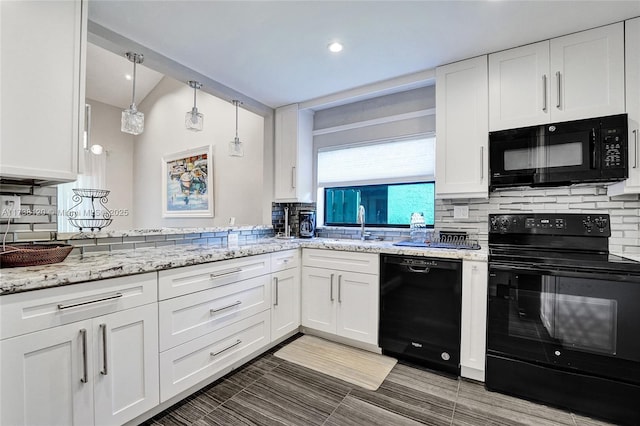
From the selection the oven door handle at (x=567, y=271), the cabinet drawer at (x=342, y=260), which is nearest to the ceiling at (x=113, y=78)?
the cabinet drawer at (x=342, y=260)

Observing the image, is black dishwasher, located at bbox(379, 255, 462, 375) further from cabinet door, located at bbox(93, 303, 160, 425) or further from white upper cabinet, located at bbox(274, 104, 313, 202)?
cabinet door, located at bbox(93, 303, 160, 425)

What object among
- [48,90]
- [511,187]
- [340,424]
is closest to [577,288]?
[511,187]

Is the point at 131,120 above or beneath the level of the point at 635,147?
above

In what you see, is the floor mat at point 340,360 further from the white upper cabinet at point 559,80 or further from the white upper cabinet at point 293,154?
the white upper cabinet at point 559,80

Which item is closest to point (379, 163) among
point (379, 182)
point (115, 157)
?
point (379, 182)

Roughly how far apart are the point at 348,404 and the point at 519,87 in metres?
2.50

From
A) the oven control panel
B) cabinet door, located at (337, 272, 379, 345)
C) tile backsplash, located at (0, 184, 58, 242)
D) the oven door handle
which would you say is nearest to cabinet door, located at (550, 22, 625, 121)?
the oven control panel

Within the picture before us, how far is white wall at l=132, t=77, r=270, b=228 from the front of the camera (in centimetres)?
369

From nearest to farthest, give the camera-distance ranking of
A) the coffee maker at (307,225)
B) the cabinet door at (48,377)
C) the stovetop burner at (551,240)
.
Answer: the cabinet door at (48,377)
the stovetop burner at (551,240)
the coffee maker at (307,225)

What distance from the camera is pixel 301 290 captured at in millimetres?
2740

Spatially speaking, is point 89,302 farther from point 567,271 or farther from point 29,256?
point 567,271

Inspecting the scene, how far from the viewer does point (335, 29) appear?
1920mm

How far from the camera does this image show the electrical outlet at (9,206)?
59.7 inches

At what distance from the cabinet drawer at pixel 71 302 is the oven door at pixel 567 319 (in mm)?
2118
